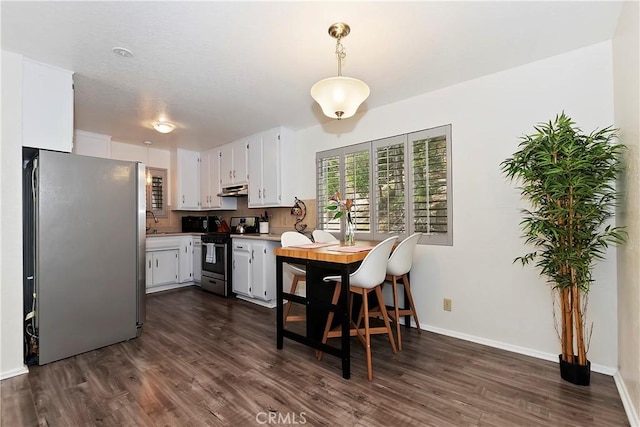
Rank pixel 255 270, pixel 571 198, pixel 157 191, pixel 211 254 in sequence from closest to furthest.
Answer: pixel 571 198, pixel 255 270, pixel 211 254, pixel 157 191

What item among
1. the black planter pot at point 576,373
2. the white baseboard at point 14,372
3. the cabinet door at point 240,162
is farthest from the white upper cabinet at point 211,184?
the black planter pot at point 576,373

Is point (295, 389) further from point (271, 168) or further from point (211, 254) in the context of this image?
point (211, 254)

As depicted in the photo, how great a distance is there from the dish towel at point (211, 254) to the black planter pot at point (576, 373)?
4.16m

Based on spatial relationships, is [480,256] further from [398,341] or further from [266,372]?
[266,372]

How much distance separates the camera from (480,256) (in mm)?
2760

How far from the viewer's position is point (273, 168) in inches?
169

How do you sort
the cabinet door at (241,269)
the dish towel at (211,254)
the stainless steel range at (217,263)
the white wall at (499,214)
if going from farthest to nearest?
the dish towel at (211,254)
the stainless steel range at (217,263)
the cabinet door at (241,269)
the white wall at (499,214)

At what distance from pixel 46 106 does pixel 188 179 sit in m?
3.12

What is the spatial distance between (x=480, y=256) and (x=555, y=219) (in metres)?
0.81

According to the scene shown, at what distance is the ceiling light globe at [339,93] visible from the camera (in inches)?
77.4

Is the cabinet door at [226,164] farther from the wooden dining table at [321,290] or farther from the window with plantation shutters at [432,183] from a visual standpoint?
the window with plantation shutters at [432,183]

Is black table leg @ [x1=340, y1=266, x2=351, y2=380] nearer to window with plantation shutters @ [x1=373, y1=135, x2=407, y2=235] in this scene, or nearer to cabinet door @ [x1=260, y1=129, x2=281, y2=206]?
window with plantation shutters @ [x1=373, y1=135, x2=407, y2=235]

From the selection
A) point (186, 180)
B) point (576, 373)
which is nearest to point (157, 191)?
A: point (186, 180)

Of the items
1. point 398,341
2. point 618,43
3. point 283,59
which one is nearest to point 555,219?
point 618,43
